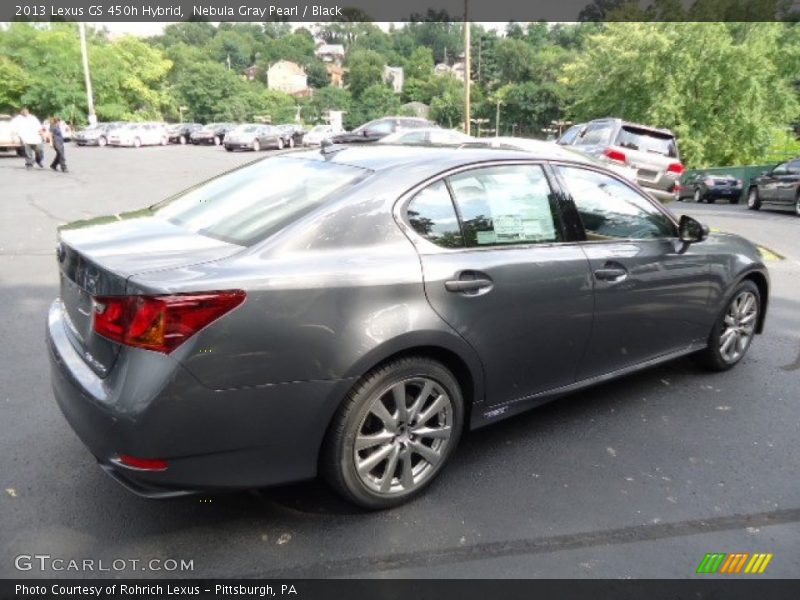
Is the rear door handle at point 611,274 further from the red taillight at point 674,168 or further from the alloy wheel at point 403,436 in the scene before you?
the red taillight at point 674,168

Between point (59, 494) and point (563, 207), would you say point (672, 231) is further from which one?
point (59, 494)

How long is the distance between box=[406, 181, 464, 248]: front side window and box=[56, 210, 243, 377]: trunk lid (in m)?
0.84

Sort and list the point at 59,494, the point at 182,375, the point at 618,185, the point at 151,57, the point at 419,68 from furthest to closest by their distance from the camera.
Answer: the point at 419,68 < the point at 151,57 < the point at 618,185 < the point at 59,494 < the point at 182,375

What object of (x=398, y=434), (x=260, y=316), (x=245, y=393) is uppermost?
(x=260, y=316)

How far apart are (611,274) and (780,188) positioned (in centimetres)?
1532

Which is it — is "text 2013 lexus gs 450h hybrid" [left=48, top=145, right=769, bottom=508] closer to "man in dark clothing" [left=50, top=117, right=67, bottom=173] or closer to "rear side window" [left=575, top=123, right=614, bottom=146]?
"rear side window" [left=575, top=123, right=614, bottom=146]

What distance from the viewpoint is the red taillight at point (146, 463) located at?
2.49m

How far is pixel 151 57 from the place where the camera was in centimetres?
6594

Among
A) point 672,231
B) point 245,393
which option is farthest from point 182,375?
point 672,231

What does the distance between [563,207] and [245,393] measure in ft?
6.72

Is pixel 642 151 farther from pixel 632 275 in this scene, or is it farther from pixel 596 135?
pixel 632 275

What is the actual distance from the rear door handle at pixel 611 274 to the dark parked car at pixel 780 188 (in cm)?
1463

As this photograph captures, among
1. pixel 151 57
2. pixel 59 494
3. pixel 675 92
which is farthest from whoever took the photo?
pixel 151 57

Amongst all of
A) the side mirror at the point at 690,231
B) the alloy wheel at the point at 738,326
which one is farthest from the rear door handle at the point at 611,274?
the alloy wheel at the point at 738,326
